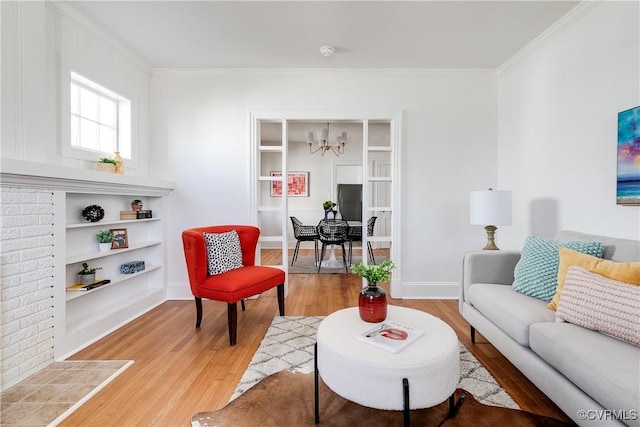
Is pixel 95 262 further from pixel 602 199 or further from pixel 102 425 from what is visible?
pixel 602 199

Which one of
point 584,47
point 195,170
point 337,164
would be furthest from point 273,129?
point 584,47

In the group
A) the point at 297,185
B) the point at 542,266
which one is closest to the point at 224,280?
the point at 542,266

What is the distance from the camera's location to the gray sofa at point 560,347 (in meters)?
1.14

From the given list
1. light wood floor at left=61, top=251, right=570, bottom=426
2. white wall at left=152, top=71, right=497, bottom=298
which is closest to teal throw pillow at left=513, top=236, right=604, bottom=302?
light wood floor at left=61, top=251, right=570, bottom=426

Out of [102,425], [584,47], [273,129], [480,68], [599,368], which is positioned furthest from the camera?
[273,129]

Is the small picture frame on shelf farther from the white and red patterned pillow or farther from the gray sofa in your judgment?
the white and red patterned pillow

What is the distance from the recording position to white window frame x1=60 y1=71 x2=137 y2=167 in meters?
2.38

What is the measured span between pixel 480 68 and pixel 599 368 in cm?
330

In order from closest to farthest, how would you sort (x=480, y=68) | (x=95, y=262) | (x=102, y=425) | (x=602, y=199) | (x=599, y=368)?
(x=599, y=368) → (x=102, y=425) → (x=602, y=199) → (x=95, y=262) → (x=480, y=68)

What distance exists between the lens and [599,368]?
1197 millimetres

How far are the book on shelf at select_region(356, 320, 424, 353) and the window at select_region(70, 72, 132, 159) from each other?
9.20ft

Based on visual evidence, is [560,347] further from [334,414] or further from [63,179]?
[63,179]

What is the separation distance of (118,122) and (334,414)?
3.44m

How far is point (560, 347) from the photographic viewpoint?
139 centimetres
